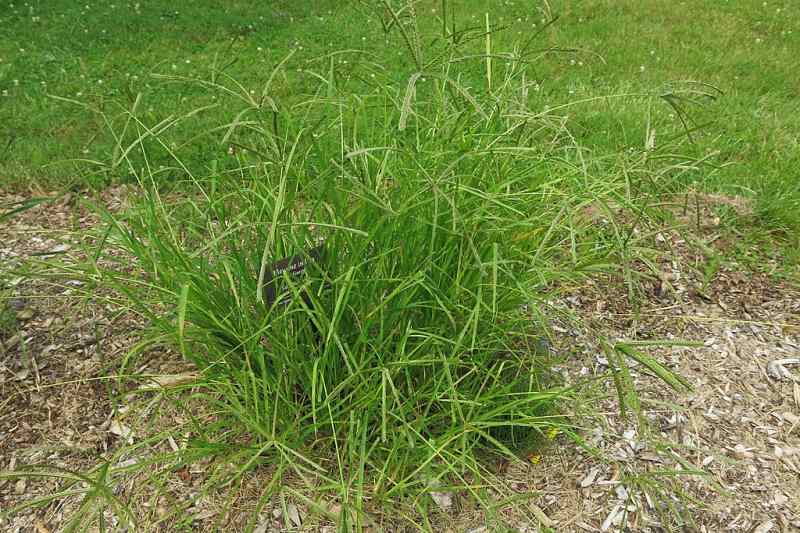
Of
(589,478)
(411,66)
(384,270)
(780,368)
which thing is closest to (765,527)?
(589,478)

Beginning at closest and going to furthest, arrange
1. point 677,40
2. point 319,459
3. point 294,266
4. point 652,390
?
point 294,266 < point 319,459 < point 652,390 < point 677,40

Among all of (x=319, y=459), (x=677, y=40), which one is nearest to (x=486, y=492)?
(x=319, y=459)

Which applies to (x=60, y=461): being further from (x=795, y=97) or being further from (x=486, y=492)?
(x=795, y=97)

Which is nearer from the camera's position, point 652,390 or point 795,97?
point 652,390

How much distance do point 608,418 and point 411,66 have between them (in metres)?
2.99

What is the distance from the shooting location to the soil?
6.39 feet

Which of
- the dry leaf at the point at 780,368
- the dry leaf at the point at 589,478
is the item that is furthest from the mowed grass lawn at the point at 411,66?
the dry leaf at the point at 589,478

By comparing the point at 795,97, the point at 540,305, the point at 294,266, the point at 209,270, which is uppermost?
the point at 294,266

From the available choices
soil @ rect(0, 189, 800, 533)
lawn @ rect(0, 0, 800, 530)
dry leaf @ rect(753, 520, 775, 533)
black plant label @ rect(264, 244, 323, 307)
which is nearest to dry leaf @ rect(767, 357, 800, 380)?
soil @ rect(0, 189, 800, 533)

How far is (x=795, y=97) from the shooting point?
4.97 m

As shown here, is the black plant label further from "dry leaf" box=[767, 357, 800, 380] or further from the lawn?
"dry leaf" box=[767, 357, 800, 380]

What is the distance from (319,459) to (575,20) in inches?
213

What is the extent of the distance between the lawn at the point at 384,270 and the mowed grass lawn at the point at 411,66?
0.22 feet

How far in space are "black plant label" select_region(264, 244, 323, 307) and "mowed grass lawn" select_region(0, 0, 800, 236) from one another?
1.82 m
